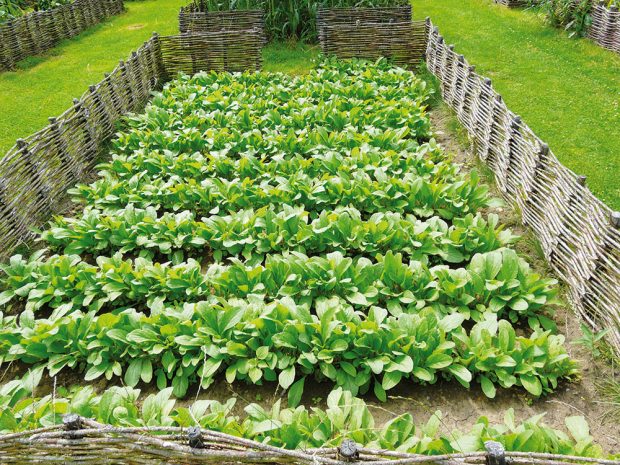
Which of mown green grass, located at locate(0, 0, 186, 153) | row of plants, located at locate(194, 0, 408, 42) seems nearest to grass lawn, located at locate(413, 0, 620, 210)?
row of plants, located at locate(194, 0, 408, 42)

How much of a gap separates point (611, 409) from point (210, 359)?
8.99 ft

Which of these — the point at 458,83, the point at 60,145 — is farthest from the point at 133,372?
the point at 458,83

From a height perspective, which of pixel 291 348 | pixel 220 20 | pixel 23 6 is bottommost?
pixel 291 348

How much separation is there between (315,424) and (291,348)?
0.73 metres

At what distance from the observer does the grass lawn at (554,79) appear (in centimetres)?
672

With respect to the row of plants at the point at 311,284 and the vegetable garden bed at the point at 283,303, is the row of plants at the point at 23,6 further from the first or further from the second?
the row of plants at the point at 311,284

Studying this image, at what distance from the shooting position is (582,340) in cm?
365

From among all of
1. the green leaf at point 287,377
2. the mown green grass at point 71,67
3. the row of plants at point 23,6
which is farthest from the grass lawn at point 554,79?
the row of plants at point 23,6

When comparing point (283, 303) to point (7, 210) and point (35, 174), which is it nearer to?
point (7, 210)

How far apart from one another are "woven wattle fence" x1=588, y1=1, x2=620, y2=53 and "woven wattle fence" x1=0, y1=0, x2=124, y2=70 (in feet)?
44.9

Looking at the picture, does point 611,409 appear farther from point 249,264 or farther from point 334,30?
point 334,30

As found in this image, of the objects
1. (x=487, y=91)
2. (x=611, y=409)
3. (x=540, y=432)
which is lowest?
(x=611, y=409)

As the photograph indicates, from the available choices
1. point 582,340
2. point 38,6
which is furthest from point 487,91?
point 38,6

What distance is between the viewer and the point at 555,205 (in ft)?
15.0
